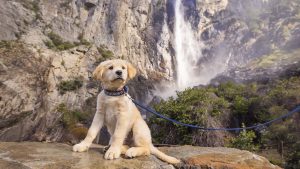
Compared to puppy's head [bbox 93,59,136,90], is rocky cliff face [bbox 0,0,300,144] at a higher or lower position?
higher

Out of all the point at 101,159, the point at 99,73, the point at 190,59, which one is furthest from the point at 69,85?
the point at 101,159

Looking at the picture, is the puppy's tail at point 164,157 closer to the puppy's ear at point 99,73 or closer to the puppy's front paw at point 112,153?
the puppy's front paw at point 112,153

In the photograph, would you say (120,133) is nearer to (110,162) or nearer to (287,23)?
(110,162)

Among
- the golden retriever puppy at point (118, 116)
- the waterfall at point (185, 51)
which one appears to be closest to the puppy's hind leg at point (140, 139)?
the golden retriever puppy at point (118, 116)

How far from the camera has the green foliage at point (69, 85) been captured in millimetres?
41275

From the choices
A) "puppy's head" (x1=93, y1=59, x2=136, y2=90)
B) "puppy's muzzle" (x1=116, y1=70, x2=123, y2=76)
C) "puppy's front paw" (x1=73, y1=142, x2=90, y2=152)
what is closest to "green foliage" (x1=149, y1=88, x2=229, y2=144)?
"puppy's front paw" (x1=73, y1=142, x2=90, y2=152)

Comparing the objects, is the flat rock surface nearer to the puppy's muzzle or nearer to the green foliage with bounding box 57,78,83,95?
the puppy's muzzle

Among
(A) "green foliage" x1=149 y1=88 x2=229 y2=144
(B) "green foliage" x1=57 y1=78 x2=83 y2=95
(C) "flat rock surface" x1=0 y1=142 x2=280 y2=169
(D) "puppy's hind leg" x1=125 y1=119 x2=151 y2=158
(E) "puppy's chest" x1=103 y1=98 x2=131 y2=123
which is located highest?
(B) "green foliage" x1=57 y1=78 x2=83 y2=95

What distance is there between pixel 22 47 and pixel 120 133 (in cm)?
4034

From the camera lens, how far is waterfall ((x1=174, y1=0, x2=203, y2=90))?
2837 inches

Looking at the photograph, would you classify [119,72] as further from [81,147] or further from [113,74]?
[81,147]

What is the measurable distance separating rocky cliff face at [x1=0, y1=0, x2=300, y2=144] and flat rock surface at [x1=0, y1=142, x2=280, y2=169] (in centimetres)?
2244

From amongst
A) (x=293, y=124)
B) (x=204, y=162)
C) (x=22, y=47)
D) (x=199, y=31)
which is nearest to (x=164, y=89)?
Result: (x=199, y=31)

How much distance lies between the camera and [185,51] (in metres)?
74.6
